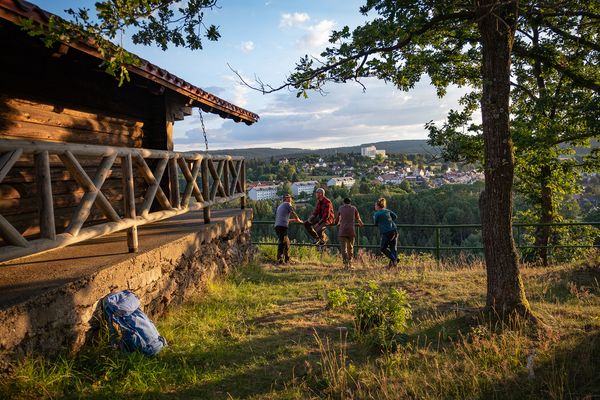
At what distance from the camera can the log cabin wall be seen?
15.4 ft

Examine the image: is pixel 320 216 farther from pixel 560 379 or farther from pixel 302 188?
pixel 302 188

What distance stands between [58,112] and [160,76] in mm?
1497

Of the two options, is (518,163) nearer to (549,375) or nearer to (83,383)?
(549,375)

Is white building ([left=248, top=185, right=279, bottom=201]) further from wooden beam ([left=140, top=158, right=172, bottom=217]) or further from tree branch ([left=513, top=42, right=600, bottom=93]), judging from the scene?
wooden beam ([left=140, top=158, right=172, bottom=217])

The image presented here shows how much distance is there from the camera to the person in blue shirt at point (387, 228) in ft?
30.6

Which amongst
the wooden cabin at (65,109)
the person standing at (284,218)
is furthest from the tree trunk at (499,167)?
the person standing at (284,218)

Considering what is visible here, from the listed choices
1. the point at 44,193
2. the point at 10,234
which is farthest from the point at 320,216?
the point at 10,234

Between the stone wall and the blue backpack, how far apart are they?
0.54ft

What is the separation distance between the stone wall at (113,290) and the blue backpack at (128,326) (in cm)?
17

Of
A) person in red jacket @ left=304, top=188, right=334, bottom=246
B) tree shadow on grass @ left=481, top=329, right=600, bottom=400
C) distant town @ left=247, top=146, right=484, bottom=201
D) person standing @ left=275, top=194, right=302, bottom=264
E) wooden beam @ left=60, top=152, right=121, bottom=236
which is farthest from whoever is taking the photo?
distant town @ left=247, top=146, right=484, bottom=201

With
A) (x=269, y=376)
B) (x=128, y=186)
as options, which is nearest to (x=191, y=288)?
(x=128, y=186)

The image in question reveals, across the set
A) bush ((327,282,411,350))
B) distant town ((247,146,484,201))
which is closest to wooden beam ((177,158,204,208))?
bush ((327,282,411,350))

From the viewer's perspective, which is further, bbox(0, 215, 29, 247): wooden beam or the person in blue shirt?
the person in blue shirt

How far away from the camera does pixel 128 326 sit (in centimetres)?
362
